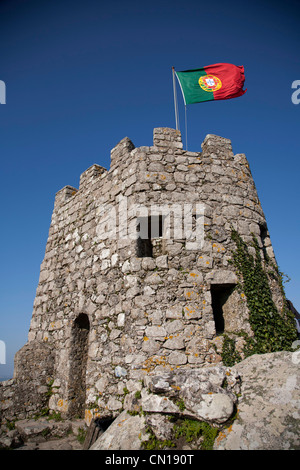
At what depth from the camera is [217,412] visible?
2.65 m

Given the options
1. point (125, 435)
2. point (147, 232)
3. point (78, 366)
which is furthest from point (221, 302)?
point (78, 366)

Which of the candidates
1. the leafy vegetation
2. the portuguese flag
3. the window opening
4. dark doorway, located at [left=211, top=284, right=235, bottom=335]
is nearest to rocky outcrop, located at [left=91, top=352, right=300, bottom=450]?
the leafy vegetation

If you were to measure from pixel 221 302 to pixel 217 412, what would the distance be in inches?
100

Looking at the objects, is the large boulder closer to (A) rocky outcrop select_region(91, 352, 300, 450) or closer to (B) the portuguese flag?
(A) rocky outcrop select_region(91, 352, 300, 450)

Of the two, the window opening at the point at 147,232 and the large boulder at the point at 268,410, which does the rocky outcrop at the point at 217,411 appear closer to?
the large boulder at the point at 268,410

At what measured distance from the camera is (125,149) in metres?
6.22

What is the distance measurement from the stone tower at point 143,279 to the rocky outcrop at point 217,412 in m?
1.23

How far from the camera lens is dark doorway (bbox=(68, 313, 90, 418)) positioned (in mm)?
5523

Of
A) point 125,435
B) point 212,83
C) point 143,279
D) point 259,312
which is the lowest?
point 125,435

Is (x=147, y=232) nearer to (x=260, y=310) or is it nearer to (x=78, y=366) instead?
(x=260, y=310)

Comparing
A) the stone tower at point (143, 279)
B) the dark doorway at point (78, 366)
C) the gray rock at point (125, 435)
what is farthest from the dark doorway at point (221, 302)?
the dark doorway at point (78, 366)

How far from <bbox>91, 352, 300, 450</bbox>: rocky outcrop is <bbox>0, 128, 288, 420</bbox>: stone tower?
1227 millimetres
